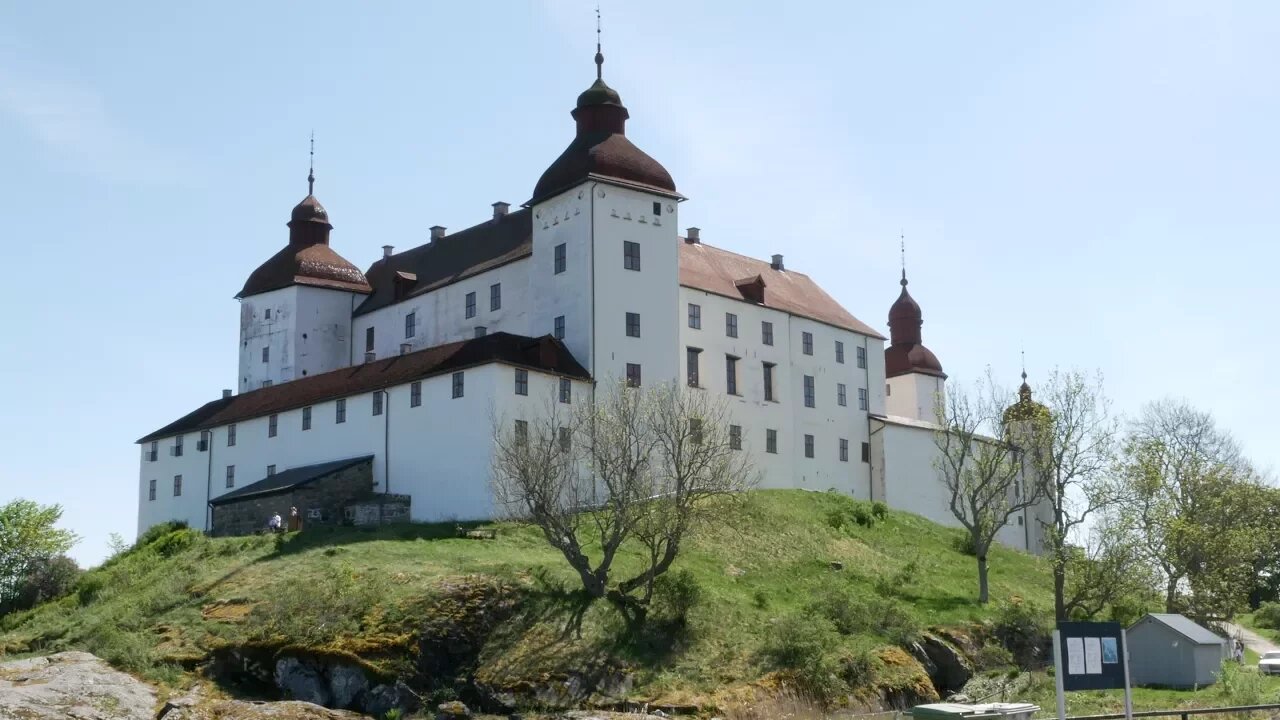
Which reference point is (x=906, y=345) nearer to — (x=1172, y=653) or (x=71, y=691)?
(x=1172, y=653)

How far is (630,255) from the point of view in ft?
183

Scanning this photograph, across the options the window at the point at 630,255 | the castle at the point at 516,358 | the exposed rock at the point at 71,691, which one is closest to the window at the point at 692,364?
the castle at the point at 516,358

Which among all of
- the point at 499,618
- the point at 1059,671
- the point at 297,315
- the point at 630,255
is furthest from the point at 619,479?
the point at 297,315

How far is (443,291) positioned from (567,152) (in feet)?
27.4

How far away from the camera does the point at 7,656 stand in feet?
132

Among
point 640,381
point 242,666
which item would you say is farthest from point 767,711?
point 640,381

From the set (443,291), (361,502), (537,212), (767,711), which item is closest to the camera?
(767,711)

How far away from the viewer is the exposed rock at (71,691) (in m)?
33.8

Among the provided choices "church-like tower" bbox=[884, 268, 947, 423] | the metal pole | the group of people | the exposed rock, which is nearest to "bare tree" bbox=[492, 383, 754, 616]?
the group of people

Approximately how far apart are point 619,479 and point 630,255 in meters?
14.1

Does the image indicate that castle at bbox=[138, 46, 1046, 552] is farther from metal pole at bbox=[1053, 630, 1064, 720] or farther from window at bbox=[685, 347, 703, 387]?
metal pole at bbox=[1053, 630, 1064, 720]

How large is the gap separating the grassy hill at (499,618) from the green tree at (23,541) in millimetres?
3749

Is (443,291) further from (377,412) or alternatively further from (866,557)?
(866,557)

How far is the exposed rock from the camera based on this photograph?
33.8 meters
